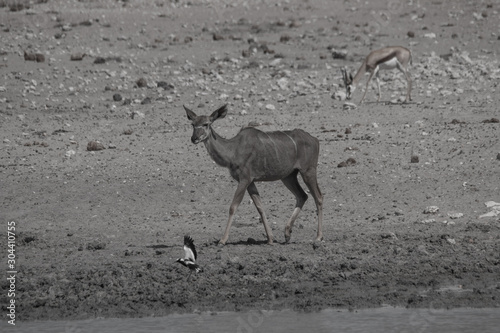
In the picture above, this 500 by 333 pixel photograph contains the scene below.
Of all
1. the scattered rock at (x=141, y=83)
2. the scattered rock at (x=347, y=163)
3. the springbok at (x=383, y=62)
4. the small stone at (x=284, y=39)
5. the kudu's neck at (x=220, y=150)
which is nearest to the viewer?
the kudu's neck at (x=220, y=150)

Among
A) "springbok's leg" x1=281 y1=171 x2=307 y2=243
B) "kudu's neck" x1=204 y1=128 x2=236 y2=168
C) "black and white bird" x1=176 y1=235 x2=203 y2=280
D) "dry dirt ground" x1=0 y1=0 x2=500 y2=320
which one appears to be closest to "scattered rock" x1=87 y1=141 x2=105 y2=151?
"dry dirt ground" x1=0 y1=0 x2=500 y2=320

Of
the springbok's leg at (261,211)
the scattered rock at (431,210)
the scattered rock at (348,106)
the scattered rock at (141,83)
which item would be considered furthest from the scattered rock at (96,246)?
the scattered rock at (141,83)

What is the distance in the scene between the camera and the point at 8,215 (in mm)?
13547

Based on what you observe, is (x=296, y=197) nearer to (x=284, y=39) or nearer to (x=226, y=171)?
(x=226, y=171)

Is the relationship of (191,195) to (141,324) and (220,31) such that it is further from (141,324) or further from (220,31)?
(220,31)

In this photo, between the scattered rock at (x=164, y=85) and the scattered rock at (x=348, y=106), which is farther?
the scattered rock at (x=164, y=85)

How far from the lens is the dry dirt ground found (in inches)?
410

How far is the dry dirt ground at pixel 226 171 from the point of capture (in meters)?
10.4

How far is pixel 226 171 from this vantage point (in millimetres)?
14977

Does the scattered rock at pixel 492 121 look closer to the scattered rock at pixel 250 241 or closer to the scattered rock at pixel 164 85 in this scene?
the scattered rock at pixel 164 85

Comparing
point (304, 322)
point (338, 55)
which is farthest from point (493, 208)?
point (338, 55)

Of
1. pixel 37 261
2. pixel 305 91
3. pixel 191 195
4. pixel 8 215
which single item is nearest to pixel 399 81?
pixel 305 91

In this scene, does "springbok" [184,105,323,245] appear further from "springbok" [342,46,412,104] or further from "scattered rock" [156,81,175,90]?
"springbok" [342,46,412,104]

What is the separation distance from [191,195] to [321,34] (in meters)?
14.2
